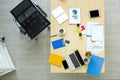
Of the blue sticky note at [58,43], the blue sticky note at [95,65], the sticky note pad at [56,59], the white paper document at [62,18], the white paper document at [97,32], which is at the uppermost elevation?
the white paper document at [62,18]

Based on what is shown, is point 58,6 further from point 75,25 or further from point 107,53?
point 107,53

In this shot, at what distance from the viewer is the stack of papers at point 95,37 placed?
8.96ft

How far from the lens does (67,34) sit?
279 centimetres

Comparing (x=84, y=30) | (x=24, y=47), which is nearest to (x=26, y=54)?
(x=24, y=47)

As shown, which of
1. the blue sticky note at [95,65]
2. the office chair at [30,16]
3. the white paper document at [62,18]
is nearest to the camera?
the blue sticky note at [95,65]

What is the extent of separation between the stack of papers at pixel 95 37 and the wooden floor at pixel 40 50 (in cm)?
67

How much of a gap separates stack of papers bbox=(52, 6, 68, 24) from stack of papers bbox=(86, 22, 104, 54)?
29 centimetres

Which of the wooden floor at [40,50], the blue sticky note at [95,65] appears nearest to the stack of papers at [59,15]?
the blue sticky note at [95,65]

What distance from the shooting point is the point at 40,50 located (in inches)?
136

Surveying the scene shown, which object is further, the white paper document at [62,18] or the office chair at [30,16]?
the office chair at [30,16]

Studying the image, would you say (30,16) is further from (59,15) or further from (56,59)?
(56,59)

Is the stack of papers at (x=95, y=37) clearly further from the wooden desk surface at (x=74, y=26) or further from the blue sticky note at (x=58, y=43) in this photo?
the blue sticky note at (x=58, y=43)

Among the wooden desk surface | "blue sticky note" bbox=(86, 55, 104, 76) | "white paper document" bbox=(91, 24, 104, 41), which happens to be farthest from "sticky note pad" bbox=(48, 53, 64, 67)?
"white paper document" bbox=(91, 24, 104, 41)

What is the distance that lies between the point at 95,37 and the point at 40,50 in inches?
38.4
